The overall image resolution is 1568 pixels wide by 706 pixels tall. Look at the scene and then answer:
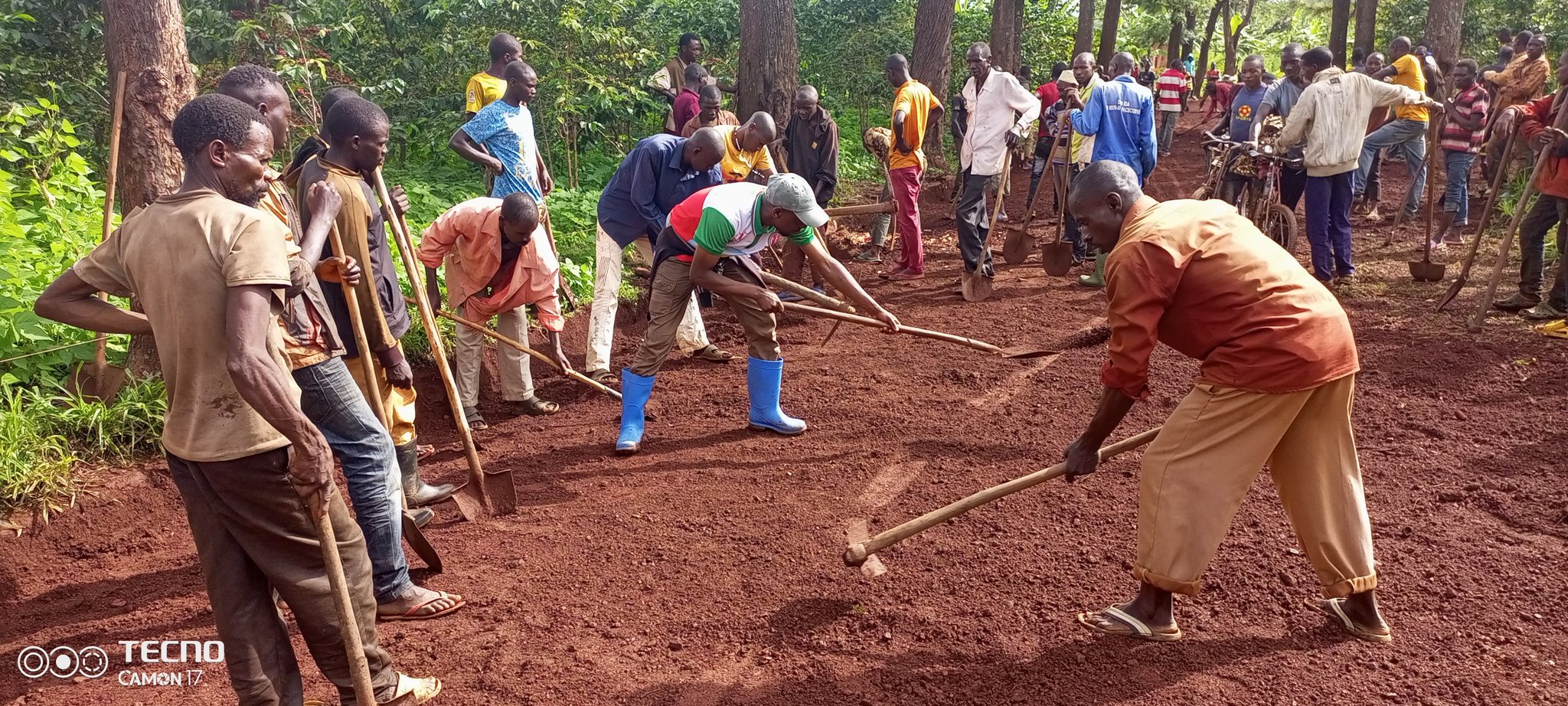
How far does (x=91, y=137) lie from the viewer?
9.53 metres

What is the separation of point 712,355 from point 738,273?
1805 mm

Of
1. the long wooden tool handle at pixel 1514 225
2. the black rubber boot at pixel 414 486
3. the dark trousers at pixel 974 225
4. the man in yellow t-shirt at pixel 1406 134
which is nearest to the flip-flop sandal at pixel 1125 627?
the black rubber boot at pixel 414 486

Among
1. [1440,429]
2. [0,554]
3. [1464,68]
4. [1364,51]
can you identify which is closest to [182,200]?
[0,554]

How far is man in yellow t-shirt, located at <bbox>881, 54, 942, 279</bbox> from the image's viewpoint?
895 cm

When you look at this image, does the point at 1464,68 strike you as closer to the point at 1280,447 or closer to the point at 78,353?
the point at 1280,447

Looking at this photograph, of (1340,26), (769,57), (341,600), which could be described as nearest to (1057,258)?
(769,57)

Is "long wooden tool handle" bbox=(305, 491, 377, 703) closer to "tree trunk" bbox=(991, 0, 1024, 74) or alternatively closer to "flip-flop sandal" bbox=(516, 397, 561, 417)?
"flip-flop sandal" bbox=(516, 397, 561, 417)

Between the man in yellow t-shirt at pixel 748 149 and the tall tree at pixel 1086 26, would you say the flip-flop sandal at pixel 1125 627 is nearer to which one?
the man in yellow t-shirt at pixel 748 149

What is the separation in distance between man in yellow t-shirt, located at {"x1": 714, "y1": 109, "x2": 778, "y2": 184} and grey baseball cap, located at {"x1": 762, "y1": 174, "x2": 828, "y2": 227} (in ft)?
4.31

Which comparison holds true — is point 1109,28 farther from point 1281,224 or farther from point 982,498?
point 982,498

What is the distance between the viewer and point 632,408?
18.3ft

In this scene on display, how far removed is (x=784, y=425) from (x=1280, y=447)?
9.46 feet

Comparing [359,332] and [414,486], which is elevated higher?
[359,332]

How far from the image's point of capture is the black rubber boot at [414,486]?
4.65 m
